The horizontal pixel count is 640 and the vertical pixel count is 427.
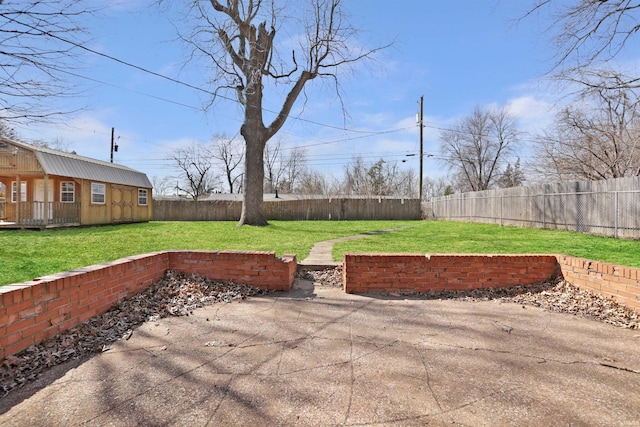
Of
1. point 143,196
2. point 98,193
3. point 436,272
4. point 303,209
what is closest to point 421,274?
point 436,272

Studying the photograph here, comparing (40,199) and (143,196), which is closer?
(40,199)

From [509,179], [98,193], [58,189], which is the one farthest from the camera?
[509,179]

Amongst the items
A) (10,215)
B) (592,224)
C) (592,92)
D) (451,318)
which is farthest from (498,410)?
(10,215)

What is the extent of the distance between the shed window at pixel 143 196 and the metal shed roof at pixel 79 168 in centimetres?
40

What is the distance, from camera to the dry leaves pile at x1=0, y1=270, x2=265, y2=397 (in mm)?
2447

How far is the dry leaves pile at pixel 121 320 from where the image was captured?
245 cm

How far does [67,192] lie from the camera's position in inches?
589

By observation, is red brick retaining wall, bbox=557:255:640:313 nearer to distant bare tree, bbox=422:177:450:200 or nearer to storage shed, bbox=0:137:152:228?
storage shed, bbox=0:137:152:228

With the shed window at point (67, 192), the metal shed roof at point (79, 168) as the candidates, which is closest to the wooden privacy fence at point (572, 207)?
the metal shed roof at point (79, 168)

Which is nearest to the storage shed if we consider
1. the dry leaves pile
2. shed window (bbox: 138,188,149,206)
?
shed window (bbox: 138,188,149,206)

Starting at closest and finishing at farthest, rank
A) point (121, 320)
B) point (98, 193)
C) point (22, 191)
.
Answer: point (121, 320), point (22, 191), point (98, 193)

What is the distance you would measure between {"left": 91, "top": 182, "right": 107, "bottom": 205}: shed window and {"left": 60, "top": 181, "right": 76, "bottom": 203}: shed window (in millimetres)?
732

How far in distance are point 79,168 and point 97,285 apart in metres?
14.2

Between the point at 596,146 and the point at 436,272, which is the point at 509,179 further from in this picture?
the point at 436,272
